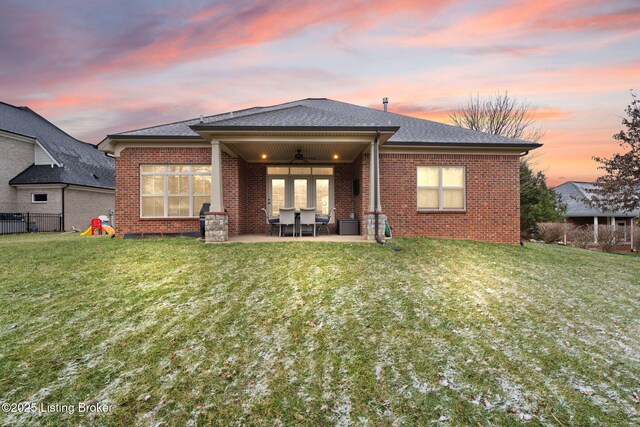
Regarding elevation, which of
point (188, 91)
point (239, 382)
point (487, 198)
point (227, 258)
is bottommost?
point (239, 382)

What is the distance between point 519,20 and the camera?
9891 mm

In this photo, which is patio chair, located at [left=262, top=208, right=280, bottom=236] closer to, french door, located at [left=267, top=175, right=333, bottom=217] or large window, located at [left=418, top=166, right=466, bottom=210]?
french door, located at [left=267, top=175, right=333, bottom=217]

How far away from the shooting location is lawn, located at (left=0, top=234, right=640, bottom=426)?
297 cm

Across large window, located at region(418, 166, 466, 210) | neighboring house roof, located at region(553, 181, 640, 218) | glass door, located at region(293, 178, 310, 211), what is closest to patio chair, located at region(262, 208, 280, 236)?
glass door, located at region(293, 178, 310, 211)

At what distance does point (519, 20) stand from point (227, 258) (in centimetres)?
1203

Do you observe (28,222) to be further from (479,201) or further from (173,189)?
(479,201)

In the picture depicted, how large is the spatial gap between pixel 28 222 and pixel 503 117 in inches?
1426

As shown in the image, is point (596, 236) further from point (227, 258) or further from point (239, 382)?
point (239, 382)

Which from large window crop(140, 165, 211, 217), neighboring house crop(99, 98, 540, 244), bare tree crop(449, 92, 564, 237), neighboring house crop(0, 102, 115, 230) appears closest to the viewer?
neighboring house crop(99, 98, 540, 244)

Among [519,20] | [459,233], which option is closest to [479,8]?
[519,20]

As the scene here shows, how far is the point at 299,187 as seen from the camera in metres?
12.2

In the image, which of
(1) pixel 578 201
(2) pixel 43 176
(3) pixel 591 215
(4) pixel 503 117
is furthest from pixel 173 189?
(3) pixel 591 215

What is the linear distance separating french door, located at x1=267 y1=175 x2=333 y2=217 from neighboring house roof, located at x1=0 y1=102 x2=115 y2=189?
15220 mm

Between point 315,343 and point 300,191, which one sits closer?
point 315,343
